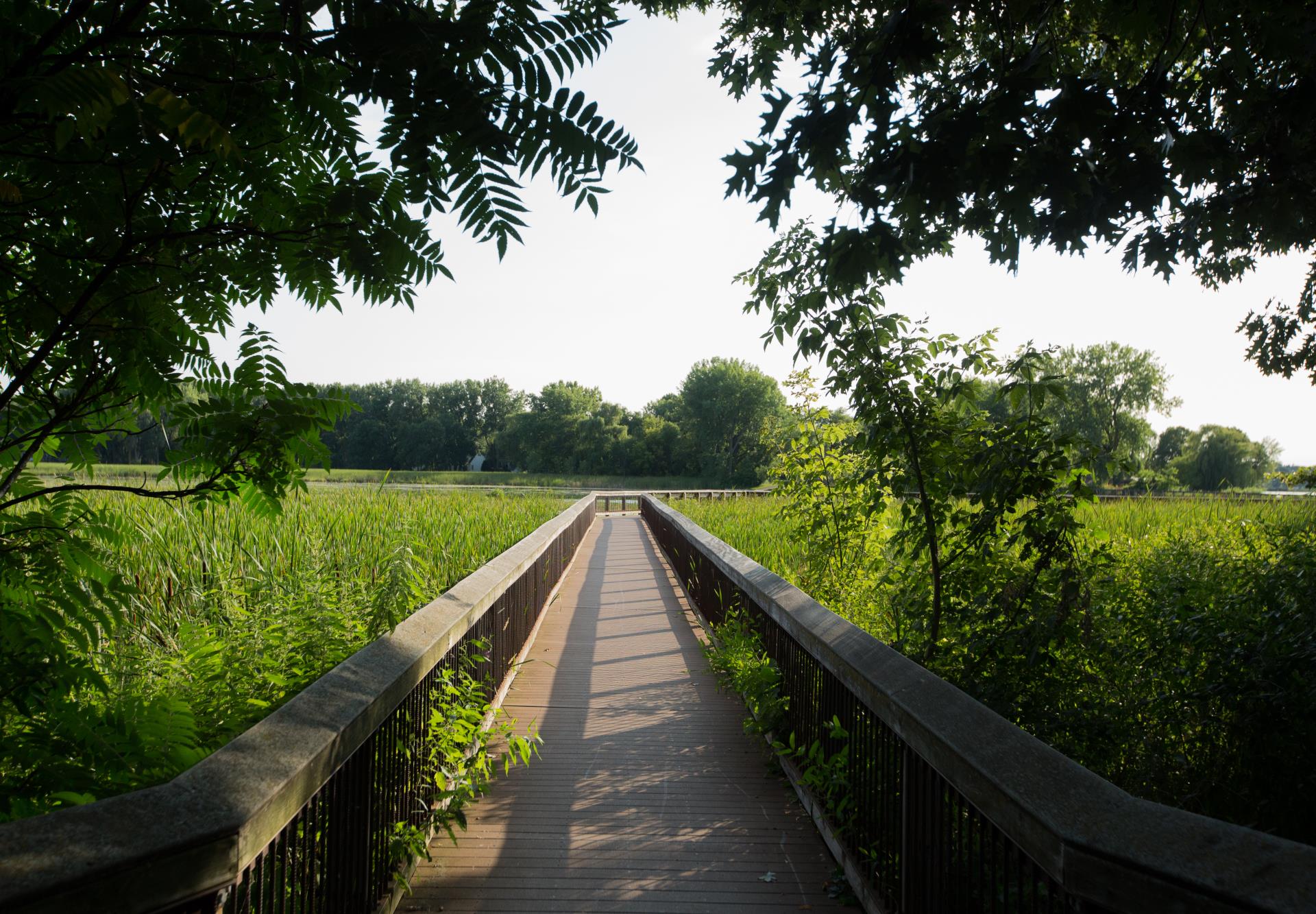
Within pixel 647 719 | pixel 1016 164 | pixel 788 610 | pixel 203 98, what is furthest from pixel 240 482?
pixel 647 719

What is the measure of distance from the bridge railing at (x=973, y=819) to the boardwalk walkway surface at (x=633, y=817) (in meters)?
0.32

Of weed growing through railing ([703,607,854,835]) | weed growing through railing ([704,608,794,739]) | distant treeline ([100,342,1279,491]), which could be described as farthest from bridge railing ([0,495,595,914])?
distant treeline ([100,342,1279,491])

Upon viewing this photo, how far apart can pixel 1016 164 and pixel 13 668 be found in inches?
151

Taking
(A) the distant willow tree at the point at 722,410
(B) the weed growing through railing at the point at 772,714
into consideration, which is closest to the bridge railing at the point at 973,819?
(B) the weed growing through railing at the point at 772,714

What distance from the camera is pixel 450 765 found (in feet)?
13.8

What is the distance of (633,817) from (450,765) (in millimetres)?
955

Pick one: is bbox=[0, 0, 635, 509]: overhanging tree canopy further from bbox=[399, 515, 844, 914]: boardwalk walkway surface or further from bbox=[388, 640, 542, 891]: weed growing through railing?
bbox=[399, 515, 844, 914]: boardwalk walkway surface

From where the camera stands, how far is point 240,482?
250 cm

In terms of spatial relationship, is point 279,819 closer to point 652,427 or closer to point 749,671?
point 749,671

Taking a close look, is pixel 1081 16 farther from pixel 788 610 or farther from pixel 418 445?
pixel 418 445

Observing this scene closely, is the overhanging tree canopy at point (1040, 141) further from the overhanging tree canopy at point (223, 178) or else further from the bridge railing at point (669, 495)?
the bridge railing at point (669, 495)

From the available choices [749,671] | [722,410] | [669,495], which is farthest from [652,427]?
[749,671]

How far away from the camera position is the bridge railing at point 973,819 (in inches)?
55.0

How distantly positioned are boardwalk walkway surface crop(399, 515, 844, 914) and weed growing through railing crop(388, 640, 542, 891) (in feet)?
0.40
